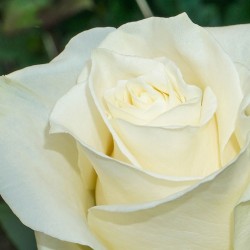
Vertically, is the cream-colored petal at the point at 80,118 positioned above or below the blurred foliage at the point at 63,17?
above

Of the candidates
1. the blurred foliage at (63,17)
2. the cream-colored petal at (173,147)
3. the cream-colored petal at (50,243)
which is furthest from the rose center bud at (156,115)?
the blurred foliage at (63,17)

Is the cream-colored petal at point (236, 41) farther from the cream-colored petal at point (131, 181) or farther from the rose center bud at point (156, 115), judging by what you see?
the cream-colored petal at point (131, 181)

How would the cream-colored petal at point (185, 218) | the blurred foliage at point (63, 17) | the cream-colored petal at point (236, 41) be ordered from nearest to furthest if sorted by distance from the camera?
1. the cream-colored petal at point (185, 218)
2. the cream-colored petal at point (236, 41)
3. the blurred foliage at point (63, 17)

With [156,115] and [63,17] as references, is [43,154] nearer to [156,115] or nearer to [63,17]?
[156,115]

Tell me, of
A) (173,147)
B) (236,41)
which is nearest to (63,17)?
(236,41)

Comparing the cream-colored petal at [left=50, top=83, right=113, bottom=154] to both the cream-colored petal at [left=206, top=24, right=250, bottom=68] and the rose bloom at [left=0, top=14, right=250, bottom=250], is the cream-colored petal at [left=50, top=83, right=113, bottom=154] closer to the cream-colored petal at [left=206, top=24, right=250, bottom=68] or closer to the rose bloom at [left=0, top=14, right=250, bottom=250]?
the rose bloom at [left=0, top=14, right=250, bottom=250]
